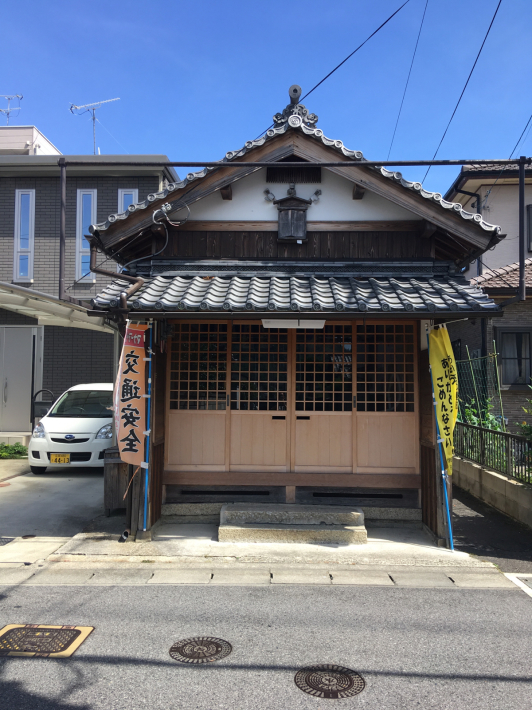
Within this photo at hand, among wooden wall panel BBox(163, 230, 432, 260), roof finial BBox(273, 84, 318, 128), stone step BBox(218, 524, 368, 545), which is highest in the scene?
roof finial BBox(273, 84, 318, 128)

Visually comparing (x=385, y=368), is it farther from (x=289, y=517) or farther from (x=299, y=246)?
(x=289, y=517)

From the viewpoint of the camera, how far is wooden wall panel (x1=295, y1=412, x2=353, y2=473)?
8297mm

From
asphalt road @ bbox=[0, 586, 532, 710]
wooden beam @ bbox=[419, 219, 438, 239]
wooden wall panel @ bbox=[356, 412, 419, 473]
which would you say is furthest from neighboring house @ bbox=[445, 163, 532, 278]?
asphalt road @ bbox=[0, 586, 532, 710]

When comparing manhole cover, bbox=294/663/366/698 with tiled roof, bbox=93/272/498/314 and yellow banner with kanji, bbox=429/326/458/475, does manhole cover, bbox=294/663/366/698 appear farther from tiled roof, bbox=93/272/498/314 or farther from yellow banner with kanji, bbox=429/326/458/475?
tiled roof, bbox=93/272/498/314

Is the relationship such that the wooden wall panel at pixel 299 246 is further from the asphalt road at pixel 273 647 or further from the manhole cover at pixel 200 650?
the manhole cover at pixel 200 650

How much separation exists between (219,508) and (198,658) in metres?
3.90

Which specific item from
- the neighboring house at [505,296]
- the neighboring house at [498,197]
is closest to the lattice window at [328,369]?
the neighboring house at [505,296]

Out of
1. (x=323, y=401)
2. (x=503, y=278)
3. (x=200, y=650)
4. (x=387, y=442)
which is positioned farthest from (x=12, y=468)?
(x=503, y=278)

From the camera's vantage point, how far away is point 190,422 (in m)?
8.40

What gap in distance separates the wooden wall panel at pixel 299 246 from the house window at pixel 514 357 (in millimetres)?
7132

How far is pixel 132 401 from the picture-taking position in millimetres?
7301

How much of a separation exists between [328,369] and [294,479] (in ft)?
5.98

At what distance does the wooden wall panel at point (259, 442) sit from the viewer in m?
8.33

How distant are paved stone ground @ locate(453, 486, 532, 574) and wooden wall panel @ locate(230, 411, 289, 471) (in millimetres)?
2940
